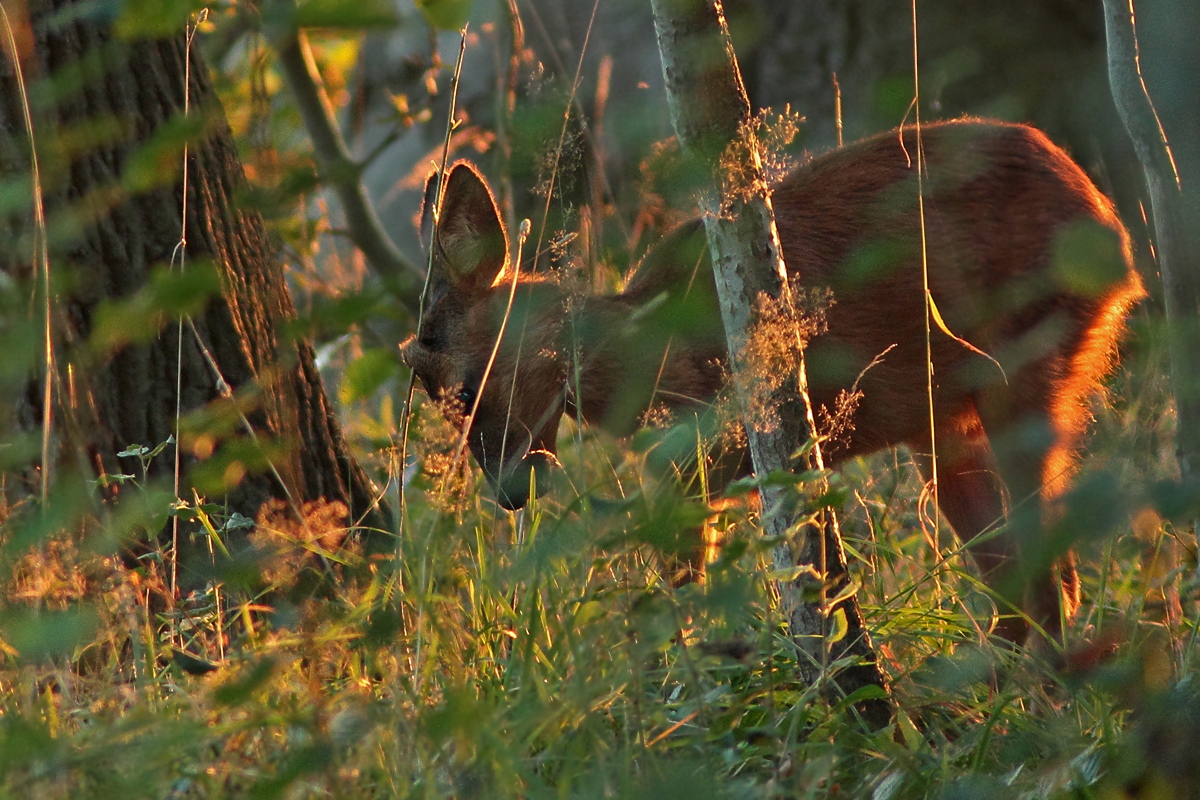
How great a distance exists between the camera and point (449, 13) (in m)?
2.70

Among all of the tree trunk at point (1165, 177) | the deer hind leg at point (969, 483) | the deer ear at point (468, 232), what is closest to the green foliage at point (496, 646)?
the tree trunk at point (1165, 177)

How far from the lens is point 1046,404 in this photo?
399 centimetres

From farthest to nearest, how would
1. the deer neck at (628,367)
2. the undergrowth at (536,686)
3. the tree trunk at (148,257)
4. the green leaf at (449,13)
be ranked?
the deer neck at (628,367) < the tree trunk at (148,257) < the green leaf at (449,13) < the undergrowth at (536,686)

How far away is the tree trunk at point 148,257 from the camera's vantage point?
11.6 feet

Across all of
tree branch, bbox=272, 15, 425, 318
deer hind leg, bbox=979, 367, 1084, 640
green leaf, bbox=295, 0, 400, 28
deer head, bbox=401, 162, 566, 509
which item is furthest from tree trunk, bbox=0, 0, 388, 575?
deer hind leg, bbox=979, 367, 1084, 640

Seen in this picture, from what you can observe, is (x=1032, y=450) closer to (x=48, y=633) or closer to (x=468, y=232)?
(x=468, y=232)

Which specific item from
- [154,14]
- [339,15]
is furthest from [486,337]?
[339,15]

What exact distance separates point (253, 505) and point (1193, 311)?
8.53ft

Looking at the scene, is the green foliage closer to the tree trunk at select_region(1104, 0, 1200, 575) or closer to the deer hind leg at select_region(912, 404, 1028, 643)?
the tree trunk at select_region(1104, 0, 1200, 575)

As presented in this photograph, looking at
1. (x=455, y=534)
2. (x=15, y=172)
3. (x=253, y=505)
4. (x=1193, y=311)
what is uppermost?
(x=15, y=172)

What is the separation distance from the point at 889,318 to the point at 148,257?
225cm

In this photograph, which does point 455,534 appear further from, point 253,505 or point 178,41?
point 178,41

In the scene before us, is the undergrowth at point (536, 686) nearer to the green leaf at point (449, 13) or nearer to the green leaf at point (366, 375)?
the green leaf at point (366, 375)

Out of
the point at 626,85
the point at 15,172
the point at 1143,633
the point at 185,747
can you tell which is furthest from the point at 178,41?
the point at 626,85
